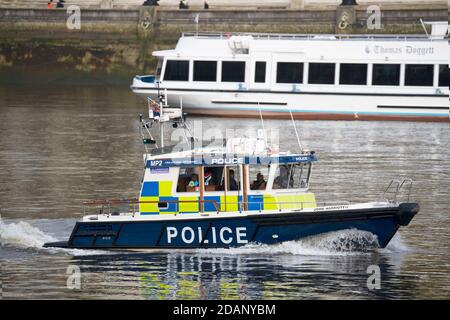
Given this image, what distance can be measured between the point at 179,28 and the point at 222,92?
16.0 meters

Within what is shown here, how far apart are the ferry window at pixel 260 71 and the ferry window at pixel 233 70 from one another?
615 mm

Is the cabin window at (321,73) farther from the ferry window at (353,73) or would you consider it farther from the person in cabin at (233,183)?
the person in cabin at (233,183)

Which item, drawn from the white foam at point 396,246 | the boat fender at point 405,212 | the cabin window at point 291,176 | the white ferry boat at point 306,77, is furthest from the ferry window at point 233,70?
the boat fender at point 405,212

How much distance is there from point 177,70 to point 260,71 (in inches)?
152

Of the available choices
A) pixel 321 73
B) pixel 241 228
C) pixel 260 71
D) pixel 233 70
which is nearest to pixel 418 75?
pixel 321 73

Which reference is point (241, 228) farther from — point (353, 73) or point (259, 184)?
point (353, 73)

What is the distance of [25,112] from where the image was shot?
200ft

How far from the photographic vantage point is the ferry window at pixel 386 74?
2387 inches

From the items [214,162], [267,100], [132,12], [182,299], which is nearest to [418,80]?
[267,100]

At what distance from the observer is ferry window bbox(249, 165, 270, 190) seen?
30.5m

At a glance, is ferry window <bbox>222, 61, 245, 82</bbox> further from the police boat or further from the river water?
the police boat

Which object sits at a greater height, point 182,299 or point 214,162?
point 214,162

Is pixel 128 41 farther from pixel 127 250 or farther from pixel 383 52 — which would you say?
pixel 127 250
